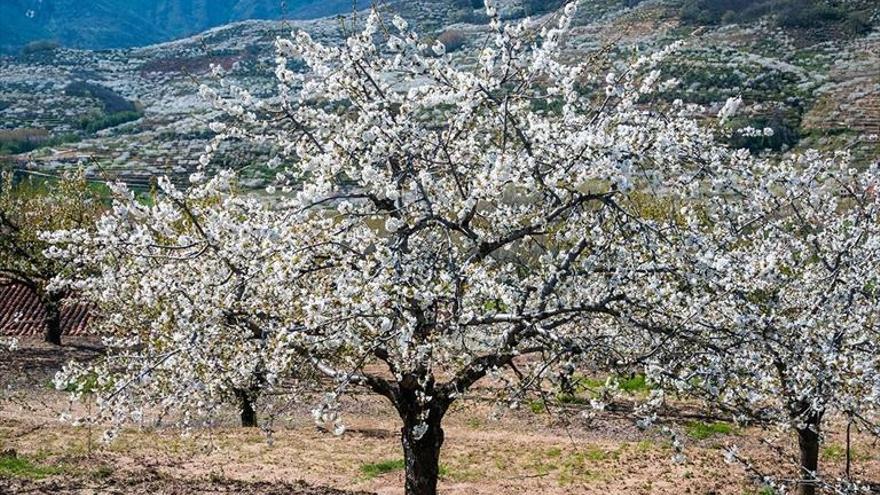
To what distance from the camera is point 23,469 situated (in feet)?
42.5

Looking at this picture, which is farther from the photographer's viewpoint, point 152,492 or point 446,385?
point 152,492

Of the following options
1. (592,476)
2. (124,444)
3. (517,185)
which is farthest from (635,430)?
(517,185)

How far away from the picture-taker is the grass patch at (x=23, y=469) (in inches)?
488

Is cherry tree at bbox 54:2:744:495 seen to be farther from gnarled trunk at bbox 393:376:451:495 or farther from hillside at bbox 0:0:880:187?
hillside at bbox 0:0:880:187

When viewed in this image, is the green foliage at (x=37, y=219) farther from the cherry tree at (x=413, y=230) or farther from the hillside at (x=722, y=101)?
the hillside at (x=722, y=101)

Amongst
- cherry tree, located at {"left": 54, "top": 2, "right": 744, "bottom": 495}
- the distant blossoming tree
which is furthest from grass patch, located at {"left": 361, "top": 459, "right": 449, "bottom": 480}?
the distant blossoming tree

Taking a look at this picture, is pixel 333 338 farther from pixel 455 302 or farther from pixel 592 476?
pixel 592 476

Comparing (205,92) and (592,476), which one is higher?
(205,92)

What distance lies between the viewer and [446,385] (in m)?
9.53

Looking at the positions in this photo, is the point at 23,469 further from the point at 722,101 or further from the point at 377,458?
the point at 722,101

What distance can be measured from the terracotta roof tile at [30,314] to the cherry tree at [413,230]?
30271 millimetres

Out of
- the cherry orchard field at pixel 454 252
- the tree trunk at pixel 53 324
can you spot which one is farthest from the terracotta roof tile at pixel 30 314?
the cherry orchard field at pixel 454 252

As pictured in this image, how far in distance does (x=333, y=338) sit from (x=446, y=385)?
264cm

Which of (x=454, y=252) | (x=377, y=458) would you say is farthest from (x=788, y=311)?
(x=377, y=458)
